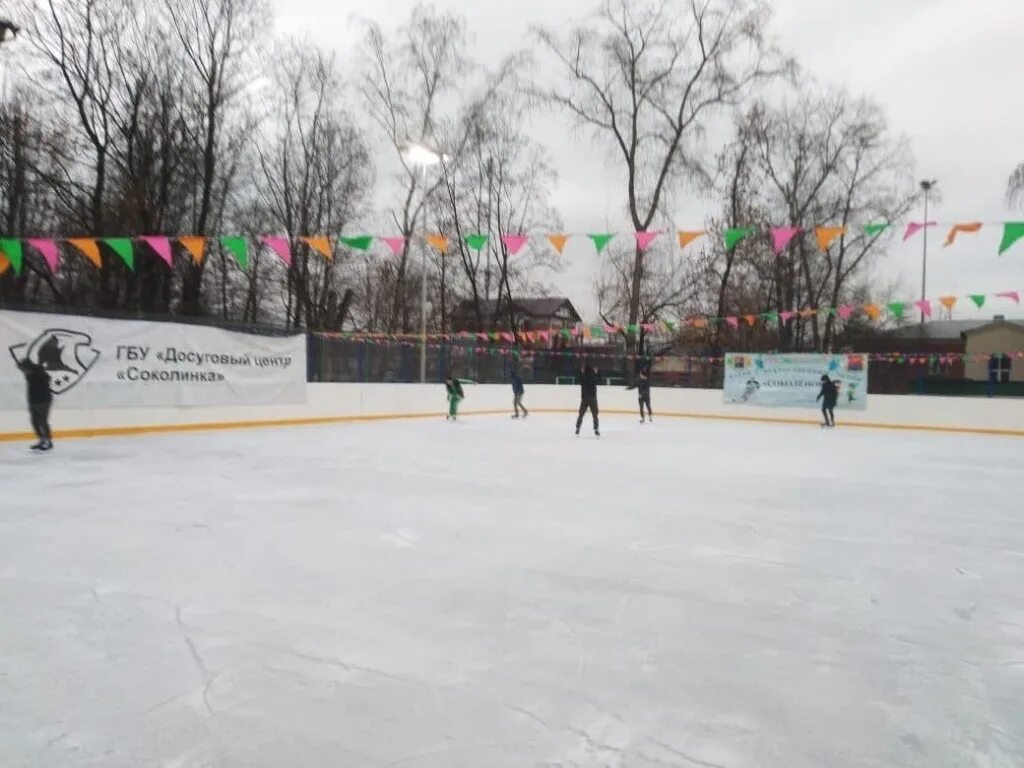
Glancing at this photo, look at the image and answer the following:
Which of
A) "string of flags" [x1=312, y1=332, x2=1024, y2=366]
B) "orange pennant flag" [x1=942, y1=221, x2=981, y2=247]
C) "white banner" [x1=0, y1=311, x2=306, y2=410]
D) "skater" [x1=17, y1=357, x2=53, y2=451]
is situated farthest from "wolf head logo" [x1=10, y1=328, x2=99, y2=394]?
"orange pennant flag" [x1=942, y1=221, x2=981, y2=247]

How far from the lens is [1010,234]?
7.41 meters

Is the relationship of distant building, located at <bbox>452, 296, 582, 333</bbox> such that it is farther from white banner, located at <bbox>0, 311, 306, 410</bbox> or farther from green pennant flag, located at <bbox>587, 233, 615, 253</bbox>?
green pennant flag, located at <bbox>587, 233, 615, 253</bbox>

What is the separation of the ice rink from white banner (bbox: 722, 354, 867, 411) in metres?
10.2

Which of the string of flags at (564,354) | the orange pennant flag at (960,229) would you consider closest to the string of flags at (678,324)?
the string of flags at (564,354)

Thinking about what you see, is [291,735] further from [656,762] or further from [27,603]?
[27,603]

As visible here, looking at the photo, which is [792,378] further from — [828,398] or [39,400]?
[39,400]

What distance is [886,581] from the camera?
347cm

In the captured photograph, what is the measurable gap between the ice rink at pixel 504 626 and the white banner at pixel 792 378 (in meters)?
10.2

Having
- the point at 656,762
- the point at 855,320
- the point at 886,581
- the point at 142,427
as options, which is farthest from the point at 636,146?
the point at 656,762

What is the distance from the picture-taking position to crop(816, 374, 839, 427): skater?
1448cm

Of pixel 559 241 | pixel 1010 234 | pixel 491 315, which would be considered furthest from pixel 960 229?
pixel 491 315

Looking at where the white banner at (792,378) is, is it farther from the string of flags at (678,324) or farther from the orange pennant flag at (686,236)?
the orange pennant flag at (686,236)

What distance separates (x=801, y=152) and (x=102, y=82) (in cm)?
2068

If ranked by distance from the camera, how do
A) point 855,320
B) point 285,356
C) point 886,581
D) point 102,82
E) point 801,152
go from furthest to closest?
point 855,320
point 801,152
point 102,82
point 285,356
point 886,581
